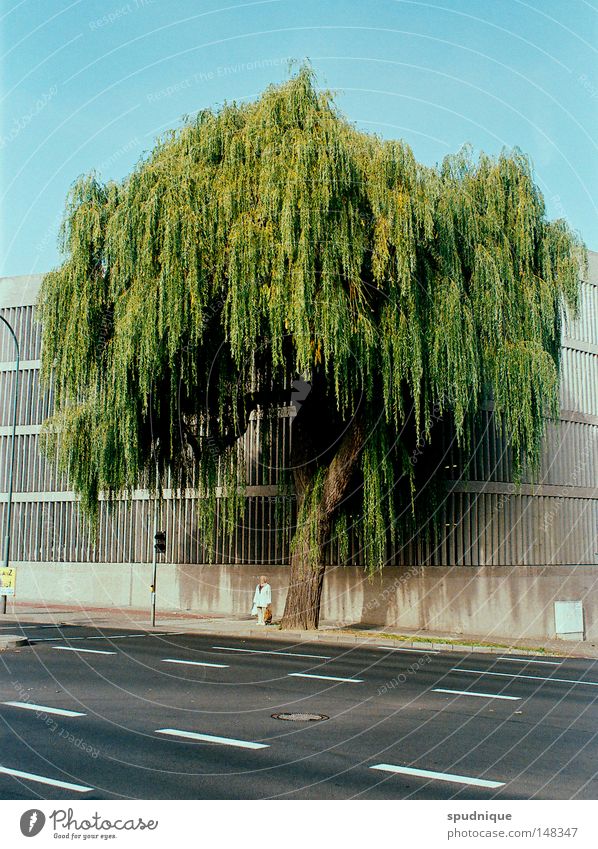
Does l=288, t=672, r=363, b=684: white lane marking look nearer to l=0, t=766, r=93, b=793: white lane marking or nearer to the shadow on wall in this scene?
l=0, t=766, r=93, b=793: white lane marking

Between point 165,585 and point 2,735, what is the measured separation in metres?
22.7

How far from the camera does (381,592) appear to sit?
26.0 m

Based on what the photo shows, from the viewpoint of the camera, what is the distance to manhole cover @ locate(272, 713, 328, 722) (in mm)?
10272

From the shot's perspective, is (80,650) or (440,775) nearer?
(440,775)

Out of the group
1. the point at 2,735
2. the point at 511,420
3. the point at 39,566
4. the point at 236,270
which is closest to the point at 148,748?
the point at 2,735

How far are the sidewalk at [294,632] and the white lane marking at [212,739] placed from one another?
38.6 feet

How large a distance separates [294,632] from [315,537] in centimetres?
243

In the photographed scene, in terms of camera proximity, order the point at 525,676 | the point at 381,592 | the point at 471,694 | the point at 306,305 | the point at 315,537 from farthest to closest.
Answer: the point at 381,592
the point at 315,537
the point at 306,305
the point at 525,676
the point at 471,694

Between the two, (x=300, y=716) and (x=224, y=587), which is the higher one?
(x=224, y=587)

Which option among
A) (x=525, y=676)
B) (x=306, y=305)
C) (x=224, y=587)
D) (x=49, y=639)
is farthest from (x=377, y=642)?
(x=224, y=587)

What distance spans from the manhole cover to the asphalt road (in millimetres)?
206

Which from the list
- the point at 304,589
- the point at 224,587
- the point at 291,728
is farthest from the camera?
the point at 224,587

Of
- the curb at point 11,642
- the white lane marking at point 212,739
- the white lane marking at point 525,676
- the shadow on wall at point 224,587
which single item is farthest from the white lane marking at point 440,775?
the shadow on wall at point 224,587

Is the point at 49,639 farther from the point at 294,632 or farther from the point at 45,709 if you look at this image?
the point at 45,709
